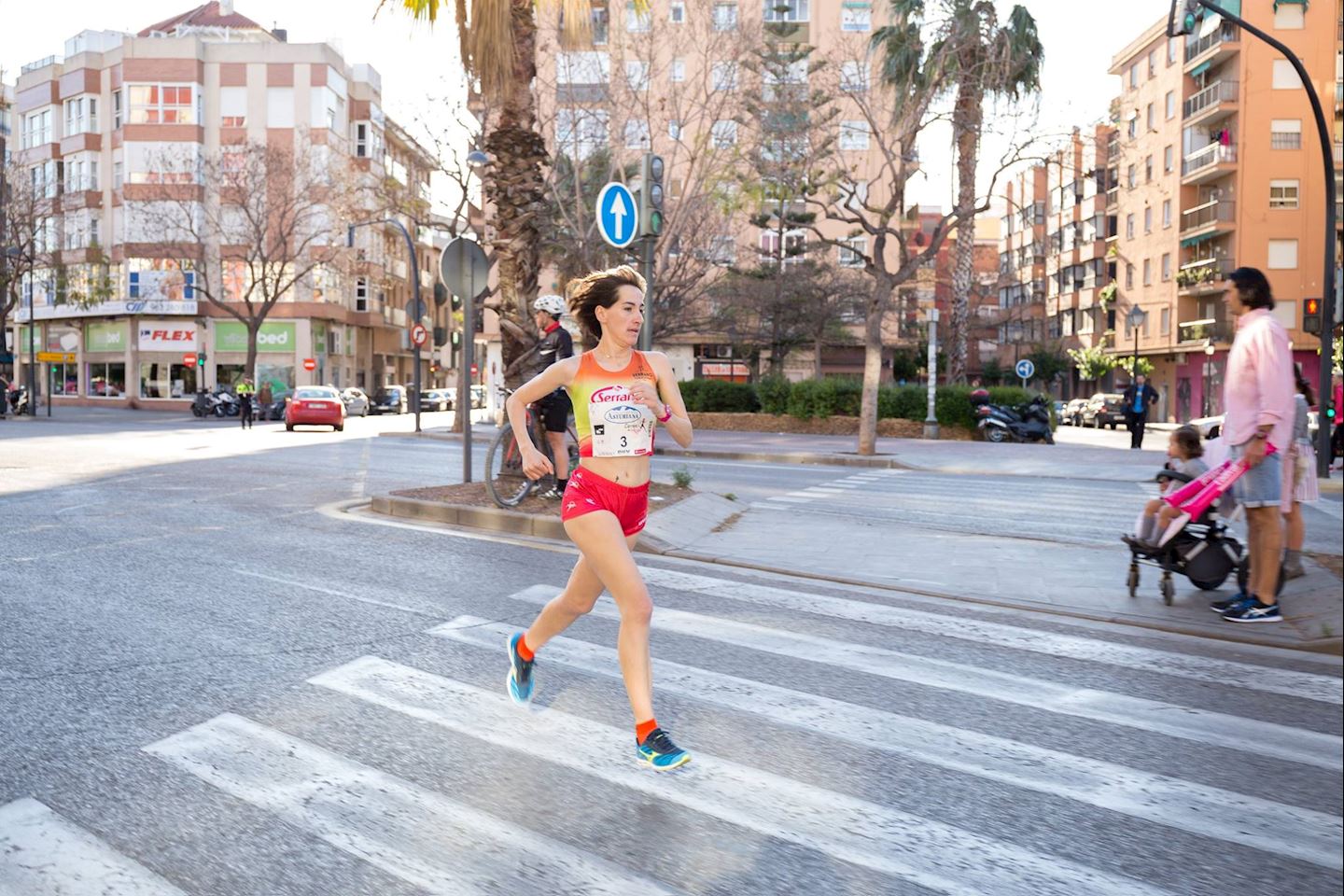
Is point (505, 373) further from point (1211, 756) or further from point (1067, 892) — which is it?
point (1067, 892)

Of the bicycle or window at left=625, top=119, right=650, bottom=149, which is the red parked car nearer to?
window at left=625, top=119, right=650, bottom=149

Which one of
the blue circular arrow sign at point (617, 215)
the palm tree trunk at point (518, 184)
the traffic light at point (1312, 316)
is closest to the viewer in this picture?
the blue circular arrow sign at point (617, 215)

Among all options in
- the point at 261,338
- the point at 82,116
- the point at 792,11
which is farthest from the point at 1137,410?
the point at 82,116

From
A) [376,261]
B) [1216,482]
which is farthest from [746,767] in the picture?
[376,261]

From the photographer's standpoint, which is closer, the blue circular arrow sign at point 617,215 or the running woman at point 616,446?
the running woman at point 616,446

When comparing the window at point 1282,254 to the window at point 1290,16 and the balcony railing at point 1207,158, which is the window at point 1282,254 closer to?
the balcony railing at point 1207,158

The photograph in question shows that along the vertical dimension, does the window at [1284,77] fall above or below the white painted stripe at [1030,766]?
above

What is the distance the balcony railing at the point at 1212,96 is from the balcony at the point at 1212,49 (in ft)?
3.76

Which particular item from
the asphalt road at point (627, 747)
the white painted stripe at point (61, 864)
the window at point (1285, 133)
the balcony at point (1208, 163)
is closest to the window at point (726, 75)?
the asphalt road at point (627, 747)

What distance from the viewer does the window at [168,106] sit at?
190 ft

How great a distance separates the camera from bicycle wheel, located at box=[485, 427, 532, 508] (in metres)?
11.0

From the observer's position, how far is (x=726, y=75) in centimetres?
2430

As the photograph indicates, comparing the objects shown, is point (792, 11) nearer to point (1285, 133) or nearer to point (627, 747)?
point (1285, 133)

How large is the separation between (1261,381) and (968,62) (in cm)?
1779
